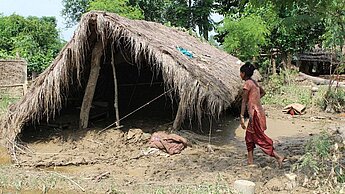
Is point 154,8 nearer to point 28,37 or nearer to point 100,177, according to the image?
point 28,37

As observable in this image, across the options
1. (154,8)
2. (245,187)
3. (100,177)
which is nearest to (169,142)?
(100,177)

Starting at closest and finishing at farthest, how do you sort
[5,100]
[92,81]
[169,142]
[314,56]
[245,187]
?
[245,187]
[169,142]
[92,81]
[5,100]
[314,56]

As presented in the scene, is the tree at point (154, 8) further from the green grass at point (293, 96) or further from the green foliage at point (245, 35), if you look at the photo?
the green grass at point (293, 96)

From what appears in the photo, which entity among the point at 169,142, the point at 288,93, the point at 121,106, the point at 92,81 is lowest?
the point at 169,142

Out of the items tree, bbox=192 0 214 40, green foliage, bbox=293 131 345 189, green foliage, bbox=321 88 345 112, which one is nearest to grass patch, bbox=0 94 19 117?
green foliage, bbox=293 131 345 189

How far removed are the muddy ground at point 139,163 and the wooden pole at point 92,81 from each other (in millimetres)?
362

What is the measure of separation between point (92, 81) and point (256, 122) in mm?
4182

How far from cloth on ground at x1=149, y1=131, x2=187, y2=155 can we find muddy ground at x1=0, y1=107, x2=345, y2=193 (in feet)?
0.42

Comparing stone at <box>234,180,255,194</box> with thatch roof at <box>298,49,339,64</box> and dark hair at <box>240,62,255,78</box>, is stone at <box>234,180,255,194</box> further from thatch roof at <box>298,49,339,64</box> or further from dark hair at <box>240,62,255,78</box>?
thatch roof at <box>298,49,339,64</box>

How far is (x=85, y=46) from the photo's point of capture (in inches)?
329

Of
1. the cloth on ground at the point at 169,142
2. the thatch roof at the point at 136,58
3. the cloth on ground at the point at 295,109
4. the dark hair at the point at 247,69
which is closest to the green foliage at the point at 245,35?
the cloth on ground at the point at 295,109

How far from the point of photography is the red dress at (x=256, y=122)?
6129 millimetres

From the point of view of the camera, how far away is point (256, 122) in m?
6.18

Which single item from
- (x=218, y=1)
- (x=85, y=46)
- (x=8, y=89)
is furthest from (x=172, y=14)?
(x=85, y=46)
